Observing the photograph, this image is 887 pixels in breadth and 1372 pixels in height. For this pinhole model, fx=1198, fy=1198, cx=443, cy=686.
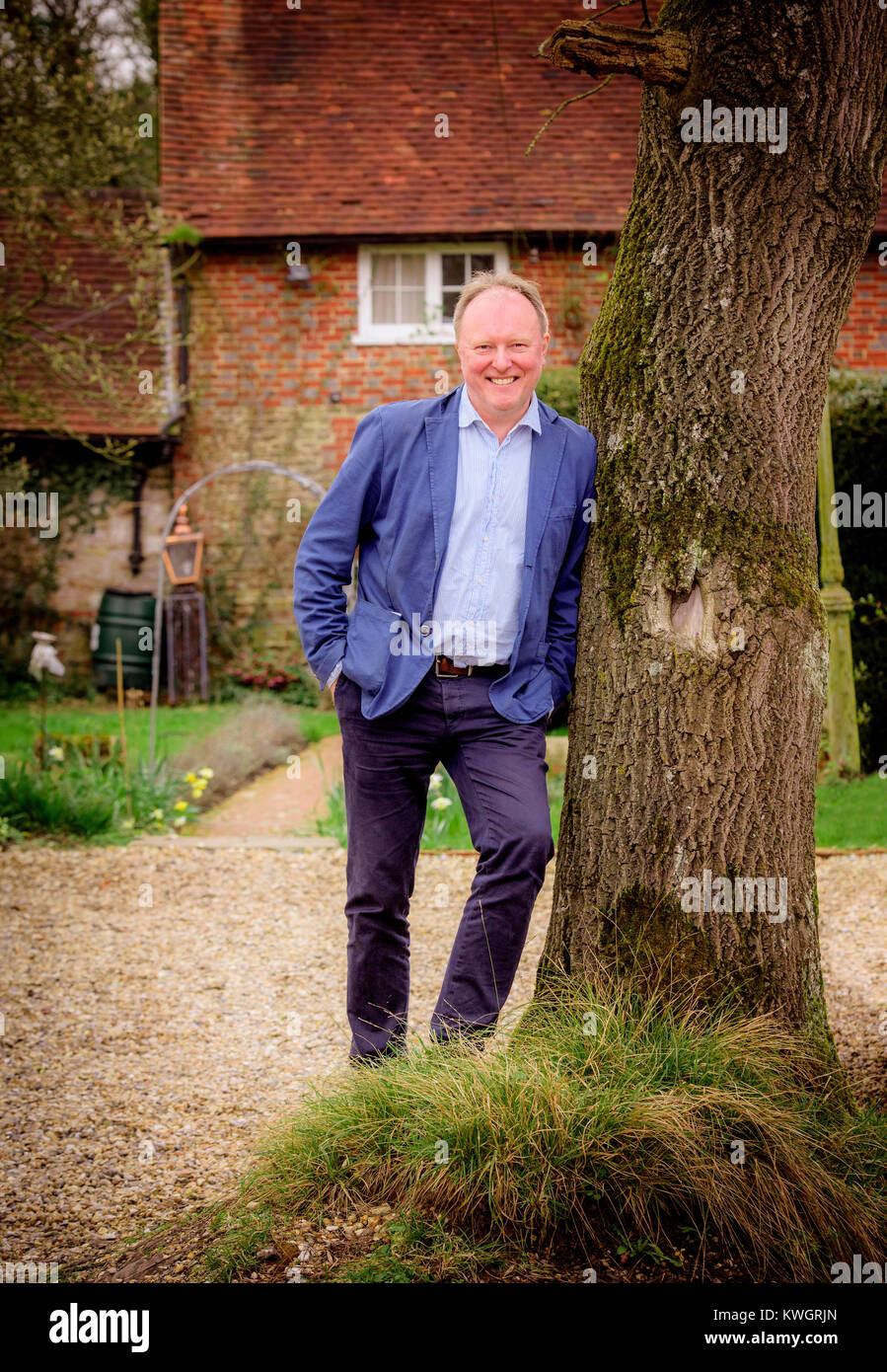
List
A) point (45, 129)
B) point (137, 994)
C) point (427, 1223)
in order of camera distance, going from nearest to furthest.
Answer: point (427, 1223), point (137, 994), point (45, 129)

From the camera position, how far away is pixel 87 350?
43.9 ft

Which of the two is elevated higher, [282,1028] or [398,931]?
[398,931]

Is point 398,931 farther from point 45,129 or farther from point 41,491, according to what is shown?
point 41,491

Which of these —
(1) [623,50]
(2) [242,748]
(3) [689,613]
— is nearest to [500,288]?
(1) [623,50]

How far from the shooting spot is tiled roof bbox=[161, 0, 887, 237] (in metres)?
12.7

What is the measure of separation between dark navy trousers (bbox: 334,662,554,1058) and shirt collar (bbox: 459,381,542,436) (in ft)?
2.33

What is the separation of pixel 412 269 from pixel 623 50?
10598 mm

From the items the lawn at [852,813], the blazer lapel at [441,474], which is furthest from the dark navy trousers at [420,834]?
the lawn at [852,813]

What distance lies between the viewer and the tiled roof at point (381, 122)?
12.7 metres

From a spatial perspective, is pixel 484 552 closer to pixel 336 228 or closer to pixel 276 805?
pixel 276 805

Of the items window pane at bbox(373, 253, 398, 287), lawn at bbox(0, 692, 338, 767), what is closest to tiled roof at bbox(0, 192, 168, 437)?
window pane at bbox(373, 253, 398, 287)

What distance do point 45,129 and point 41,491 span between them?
3.98m

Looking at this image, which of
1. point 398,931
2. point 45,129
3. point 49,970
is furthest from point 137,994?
point 45,129

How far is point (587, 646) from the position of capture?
3287 mm
